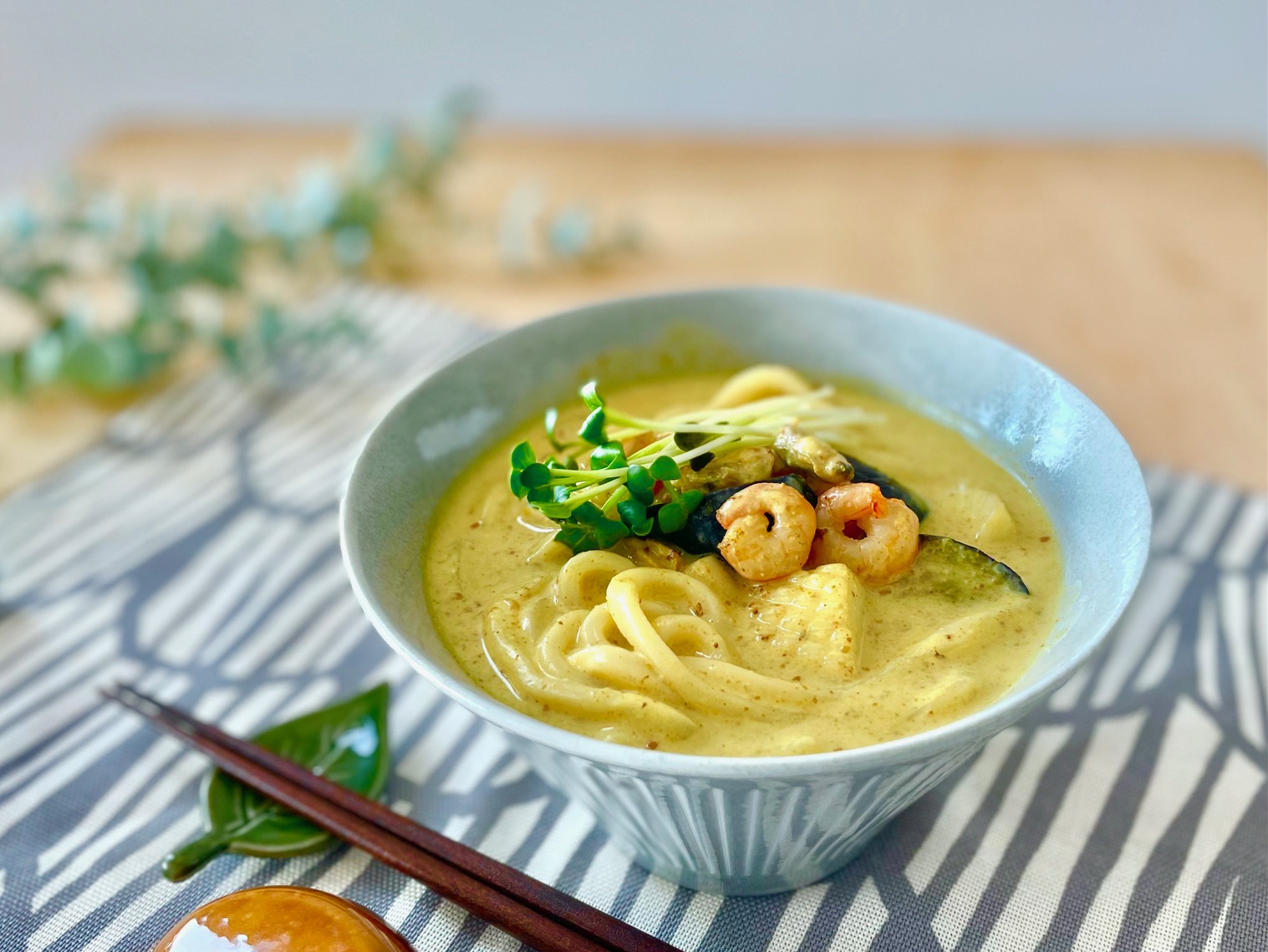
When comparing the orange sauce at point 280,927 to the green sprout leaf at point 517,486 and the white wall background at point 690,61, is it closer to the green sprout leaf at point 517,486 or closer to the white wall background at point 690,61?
the green sprout leaf at point 517,486

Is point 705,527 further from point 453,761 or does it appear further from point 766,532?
point 453,761

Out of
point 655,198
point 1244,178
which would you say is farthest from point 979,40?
point 655,198

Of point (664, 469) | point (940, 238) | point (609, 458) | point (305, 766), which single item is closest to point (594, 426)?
point (609, 458)

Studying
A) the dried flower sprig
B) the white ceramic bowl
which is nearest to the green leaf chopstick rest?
the white ceramic bowl

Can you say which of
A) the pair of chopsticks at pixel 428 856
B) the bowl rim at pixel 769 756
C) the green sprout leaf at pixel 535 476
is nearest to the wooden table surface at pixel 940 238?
the pair of chopsticks at pixel 428 856

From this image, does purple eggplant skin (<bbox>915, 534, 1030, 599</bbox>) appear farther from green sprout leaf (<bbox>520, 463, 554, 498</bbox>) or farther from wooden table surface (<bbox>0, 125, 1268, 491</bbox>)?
wooden table surface (<bbox>0, 125, 1268, 491</bbox>)
